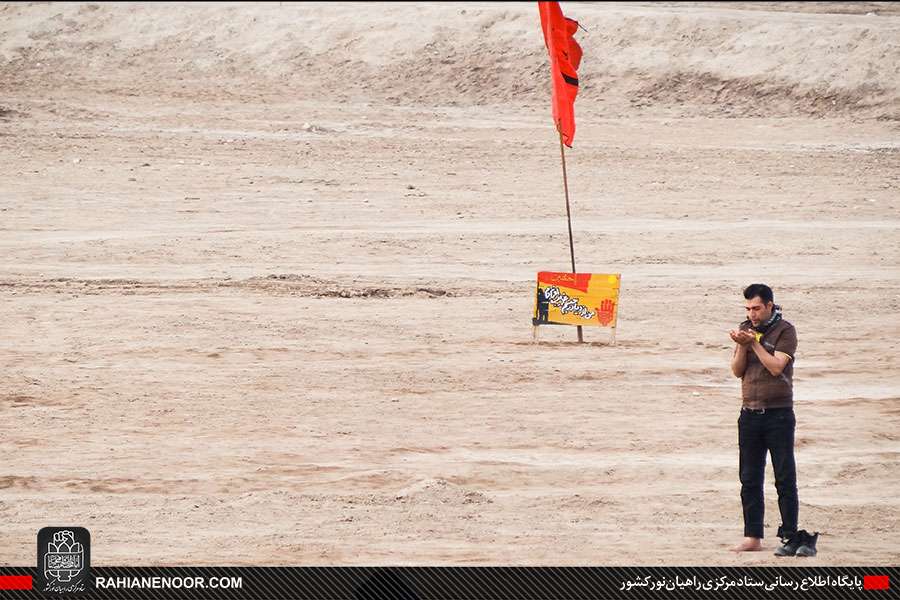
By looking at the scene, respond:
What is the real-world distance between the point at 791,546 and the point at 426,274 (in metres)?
10.2

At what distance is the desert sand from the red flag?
7.58ft

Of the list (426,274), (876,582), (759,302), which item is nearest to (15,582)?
(759,302)

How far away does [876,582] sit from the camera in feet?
27.3

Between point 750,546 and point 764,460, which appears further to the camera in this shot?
point 750,546

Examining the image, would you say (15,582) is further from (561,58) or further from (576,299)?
(561,58)

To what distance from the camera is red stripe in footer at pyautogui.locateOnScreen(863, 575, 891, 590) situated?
324 inches

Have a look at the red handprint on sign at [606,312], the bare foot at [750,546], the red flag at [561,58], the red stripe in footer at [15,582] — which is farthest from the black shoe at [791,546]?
the red flag at [561,58]

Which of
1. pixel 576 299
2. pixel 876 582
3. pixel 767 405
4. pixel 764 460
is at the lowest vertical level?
pixel 876 582

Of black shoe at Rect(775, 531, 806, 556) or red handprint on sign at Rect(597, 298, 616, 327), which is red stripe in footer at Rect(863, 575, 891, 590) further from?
red handprint on sign at Rect(597, 298, 616, 327)

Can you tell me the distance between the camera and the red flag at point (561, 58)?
49.9 feet

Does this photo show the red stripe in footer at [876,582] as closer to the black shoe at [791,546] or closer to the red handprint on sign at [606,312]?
the black shoe at [791,546]

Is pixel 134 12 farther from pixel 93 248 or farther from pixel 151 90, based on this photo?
pixel 93 248

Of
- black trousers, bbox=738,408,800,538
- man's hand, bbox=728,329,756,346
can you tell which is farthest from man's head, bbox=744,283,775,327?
black trousers, bbox=738,408,800,538

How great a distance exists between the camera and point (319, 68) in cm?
3241
